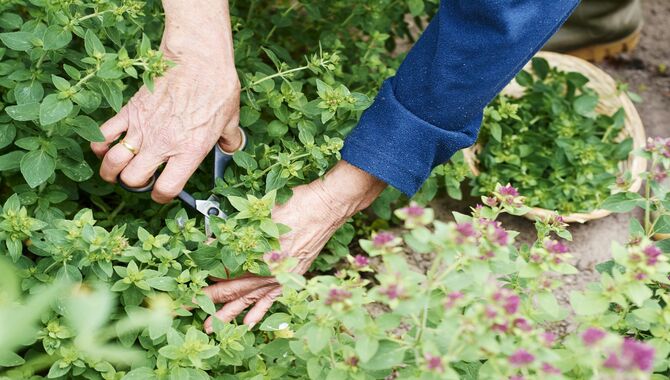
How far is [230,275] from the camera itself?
77.9 inches

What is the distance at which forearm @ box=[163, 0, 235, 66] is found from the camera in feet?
6.56

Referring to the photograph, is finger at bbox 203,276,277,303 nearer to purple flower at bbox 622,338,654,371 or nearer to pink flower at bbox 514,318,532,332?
pink flower at bbox 514,318,532,332

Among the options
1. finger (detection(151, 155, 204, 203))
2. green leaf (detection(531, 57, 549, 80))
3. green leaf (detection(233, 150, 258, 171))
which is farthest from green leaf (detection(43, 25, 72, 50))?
green leaf (detection(531, 57, 549, 80))

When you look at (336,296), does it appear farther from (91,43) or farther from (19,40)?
(19,40)

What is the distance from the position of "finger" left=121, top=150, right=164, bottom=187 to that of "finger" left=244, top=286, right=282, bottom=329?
1.29ft

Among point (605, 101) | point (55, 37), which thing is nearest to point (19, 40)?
point (55, 37)

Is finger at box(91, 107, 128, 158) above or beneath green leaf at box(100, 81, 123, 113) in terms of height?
beneath

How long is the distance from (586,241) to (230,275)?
135cm

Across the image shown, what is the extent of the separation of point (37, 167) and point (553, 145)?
1700mm

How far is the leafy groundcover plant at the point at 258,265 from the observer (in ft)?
4.27

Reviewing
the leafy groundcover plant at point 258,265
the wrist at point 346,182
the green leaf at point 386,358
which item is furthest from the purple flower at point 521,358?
the wrist at point 346,182

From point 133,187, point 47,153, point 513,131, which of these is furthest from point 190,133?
point 513,131

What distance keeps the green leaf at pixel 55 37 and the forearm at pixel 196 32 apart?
240 millimetres

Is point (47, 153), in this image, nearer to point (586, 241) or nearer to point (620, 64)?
point (586, 241)
